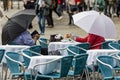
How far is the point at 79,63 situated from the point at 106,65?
3.04 feet

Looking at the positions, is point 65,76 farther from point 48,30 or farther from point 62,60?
point 48,30

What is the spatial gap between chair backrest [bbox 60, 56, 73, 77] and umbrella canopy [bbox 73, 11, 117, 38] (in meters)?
2.60

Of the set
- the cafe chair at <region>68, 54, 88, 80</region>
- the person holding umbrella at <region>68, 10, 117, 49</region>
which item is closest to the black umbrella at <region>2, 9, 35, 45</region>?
the person holding umbrella at <region>68, 10, 117, 49</region>

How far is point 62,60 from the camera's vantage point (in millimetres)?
9062

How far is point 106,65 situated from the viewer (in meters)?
8.88

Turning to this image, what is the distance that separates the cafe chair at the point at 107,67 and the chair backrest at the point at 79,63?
439 millimetres

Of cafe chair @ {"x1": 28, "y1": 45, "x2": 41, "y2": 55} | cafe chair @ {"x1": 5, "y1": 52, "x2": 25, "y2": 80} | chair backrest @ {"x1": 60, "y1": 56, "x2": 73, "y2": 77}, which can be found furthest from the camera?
cafe chair @ {"x1": 28, "y1": 45, "x2": 41, "y2": 55}

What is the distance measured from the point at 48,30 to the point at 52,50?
9959 millimetres

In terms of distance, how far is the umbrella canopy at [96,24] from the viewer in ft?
Result: 38.6

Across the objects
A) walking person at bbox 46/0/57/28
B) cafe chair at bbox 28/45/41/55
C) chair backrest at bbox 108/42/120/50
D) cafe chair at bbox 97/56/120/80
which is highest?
cafe chair at bbox 97/56/120/80

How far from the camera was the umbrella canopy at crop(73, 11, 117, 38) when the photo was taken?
38.6 ft

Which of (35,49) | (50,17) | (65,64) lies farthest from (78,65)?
(50,17)

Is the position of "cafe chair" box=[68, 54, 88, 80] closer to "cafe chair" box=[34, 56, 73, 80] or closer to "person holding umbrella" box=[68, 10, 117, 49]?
"cafe chair" box=[34, 56, 73, 80]

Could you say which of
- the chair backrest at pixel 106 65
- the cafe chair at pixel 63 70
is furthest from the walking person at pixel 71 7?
the cafe chair at pixel 63 70
